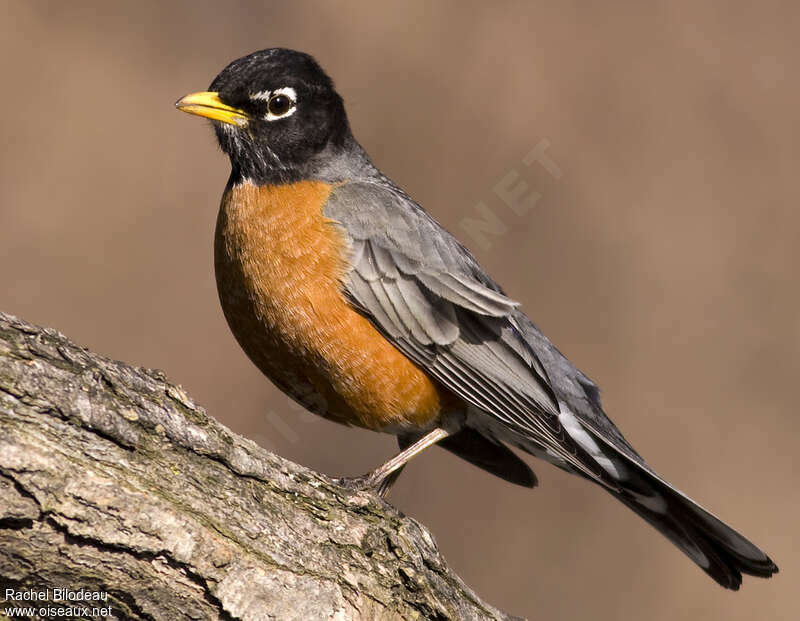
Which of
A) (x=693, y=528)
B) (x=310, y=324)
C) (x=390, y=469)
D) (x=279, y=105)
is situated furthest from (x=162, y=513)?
(x=693, y=528)

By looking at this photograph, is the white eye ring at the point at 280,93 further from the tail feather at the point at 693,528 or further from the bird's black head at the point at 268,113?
the tail feather at the point at 693,528

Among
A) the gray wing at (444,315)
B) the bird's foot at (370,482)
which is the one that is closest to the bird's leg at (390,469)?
the bird's foot at (370,482)

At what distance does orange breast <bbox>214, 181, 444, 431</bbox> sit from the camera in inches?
157

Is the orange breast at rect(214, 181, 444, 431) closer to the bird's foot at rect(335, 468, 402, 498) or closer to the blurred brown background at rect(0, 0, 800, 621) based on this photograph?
the bird's foot at rect(335, 468, 402, 498)

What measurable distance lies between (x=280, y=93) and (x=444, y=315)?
132 cm

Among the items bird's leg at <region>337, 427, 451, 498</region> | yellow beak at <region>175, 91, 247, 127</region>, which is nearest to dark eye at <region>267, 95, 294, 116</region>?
yellow beak at <region>175, 91, 247, 127</region>

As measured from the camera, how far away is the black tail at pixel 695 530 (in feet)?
13.8

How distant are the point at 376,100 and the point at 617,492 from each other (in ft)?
16.8

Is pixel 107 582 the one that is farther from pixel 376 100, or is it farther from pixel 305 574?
pixel 376 100

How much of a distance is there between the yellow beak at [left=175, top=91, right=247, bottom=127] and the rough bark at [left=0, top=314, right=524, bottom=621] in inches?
71.0

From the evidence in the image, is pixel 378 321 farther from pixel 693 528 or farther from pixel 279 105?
pixel 693 528

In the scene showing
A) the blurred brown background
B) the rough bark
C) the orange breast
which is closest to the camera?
the rough bark

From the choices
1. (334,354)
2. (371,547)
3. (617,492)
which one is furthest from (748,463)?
(371,547)

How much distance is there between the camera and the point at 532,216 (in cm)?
819
